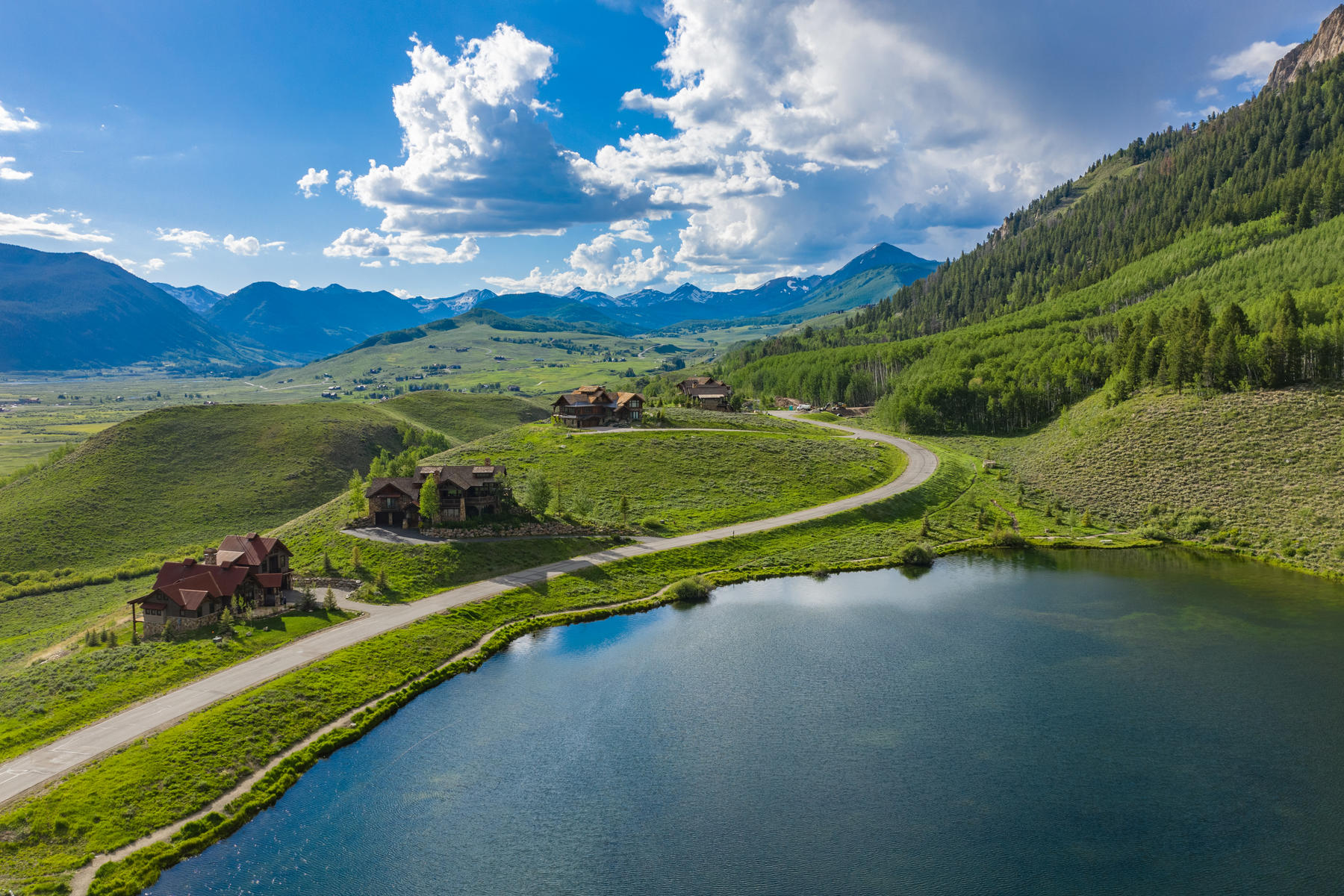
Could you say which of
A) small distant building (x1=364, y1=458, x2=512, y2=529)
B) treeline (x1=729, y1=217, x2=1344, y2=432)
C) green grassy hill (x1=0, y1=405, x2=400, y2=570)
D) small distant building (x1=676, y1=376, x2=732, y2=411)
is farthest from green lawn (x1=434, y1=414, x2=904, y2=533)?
green grassy hill (x1=0, y1=405, x2=400, y2=570)

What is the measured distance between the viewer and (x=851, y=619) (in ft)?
210

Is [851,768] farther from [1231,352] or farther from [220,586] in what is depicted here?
[1231,352]

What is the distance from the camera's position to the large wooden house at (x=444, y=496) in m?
81.3

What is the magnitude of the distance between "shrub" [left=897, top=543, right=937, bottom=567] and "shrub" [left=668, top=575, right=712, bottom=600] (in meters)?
24.9

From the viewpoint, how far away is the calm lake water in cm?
3194

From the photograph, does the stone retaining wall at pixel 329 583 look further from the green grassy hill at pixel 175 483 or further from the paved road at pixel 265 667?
the green grassy hill at pixel 175 483

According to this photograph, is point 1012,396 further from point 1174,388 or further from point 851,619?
point 851,619

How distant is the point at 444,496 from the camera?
81.3 m

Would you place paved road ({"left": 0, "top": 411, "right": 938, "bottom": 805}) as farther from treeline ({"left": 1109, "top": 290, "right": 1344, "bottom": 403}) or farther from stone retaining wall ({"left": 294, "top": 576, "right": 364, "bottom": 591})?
treeline ({"left": 1109, "top": 290, "right": 1344, "bottom": 403})

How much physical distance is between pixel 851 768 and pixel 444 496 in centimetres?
5605

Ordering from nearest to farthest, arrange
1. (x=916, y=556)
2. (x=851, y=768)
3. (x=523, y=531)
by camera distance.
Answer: (x=851, y=768) → (x=916, y=556) → (x=523, y=531)

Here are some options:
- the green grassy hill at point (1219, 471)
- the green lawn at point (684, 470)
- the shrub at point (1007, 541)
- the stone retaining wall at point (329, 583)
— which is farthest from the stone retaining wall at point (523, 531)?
the green grassy hill at point (1219, 471)

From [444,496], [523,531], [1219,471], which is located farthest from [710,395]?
[444,496]

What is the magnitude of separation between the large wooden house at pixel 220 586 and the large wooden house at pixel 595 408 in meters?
75.6
